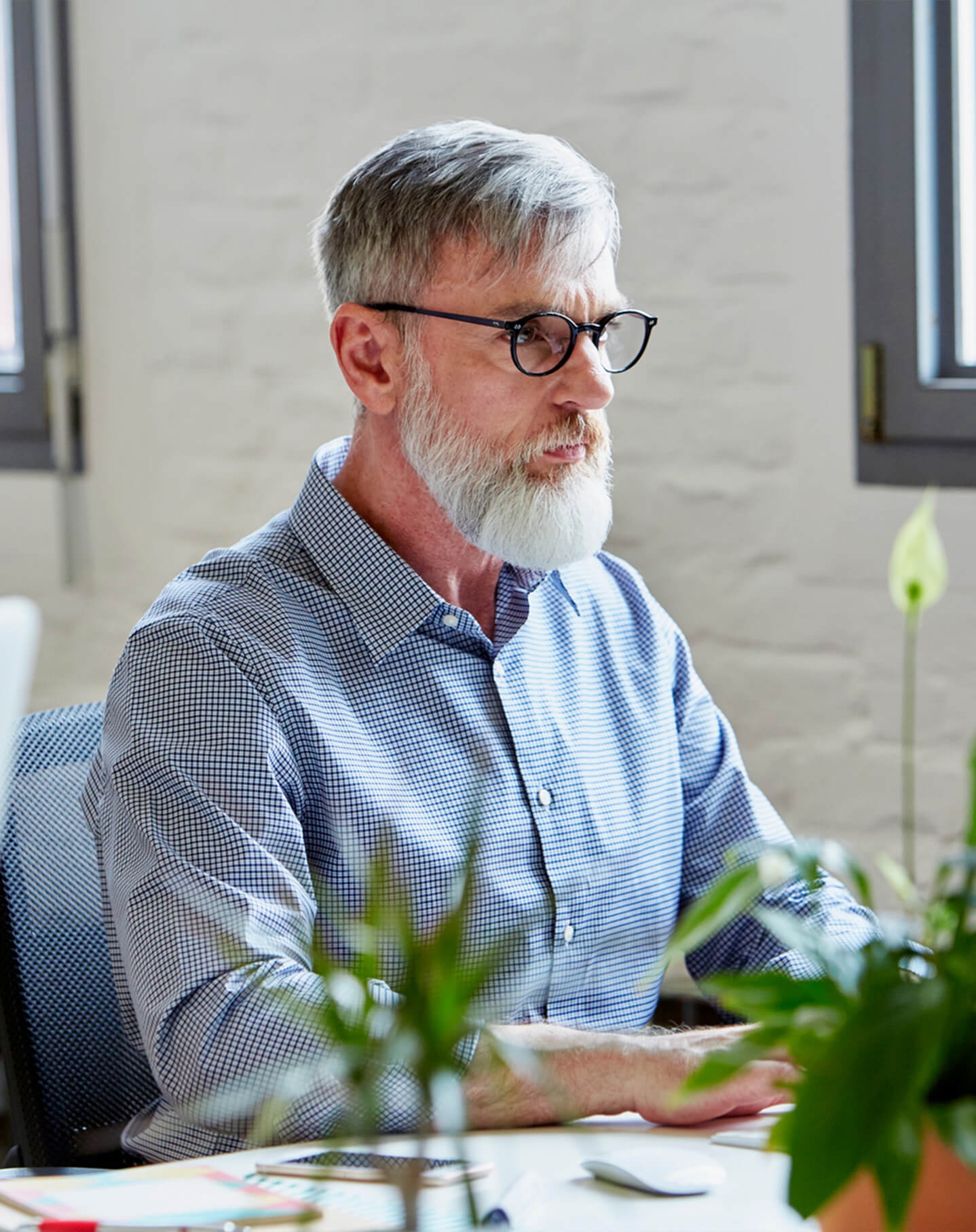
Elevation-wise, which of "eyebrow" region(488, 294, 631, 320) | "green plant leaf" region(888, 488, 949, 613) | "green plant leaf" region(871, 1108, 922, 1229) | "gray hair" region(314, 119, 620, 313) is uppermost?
"gray hair" region(314, 119, 620, 313)

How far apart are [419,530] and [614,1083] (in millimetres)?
624

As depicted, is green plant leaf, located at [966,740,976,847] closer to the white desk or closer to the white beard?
the white desk

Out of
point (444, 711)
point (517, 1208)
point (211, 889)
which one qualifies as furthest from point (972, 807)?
point (444, 711)

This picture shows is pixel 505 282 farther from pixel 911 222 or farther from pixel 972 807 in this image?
pixel 972 807

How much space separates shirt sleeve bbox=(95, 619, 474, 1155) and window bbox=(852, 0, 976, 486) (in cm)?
106

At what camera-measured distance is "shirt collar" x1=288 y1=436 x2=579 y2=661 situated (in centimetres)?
146

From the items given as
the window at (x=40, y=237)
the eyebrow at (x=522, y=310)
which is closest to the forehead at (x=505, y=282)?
the eyebrow at (x=522, y=310)

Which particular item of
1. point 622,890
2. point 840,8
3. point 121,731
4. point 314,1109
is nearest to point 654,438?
point 840,8

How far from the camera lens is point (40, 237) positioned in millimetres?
2641

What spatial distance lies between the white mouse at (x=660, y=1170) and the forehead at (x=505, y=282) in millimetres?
826

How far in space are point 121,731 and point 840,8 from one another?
136 centimetres

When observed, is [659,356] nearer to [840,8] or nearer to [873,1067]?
[840,8]

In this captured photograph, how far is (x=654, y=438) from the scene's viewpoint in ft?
7.21

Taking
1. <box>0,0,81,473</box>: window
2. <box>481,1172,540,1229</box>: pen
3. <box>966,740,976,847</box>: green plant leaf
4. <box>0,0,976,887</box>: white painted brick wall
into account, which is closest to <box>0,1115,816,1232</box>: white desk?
<box>481,1172,540,1229</box>: pen
